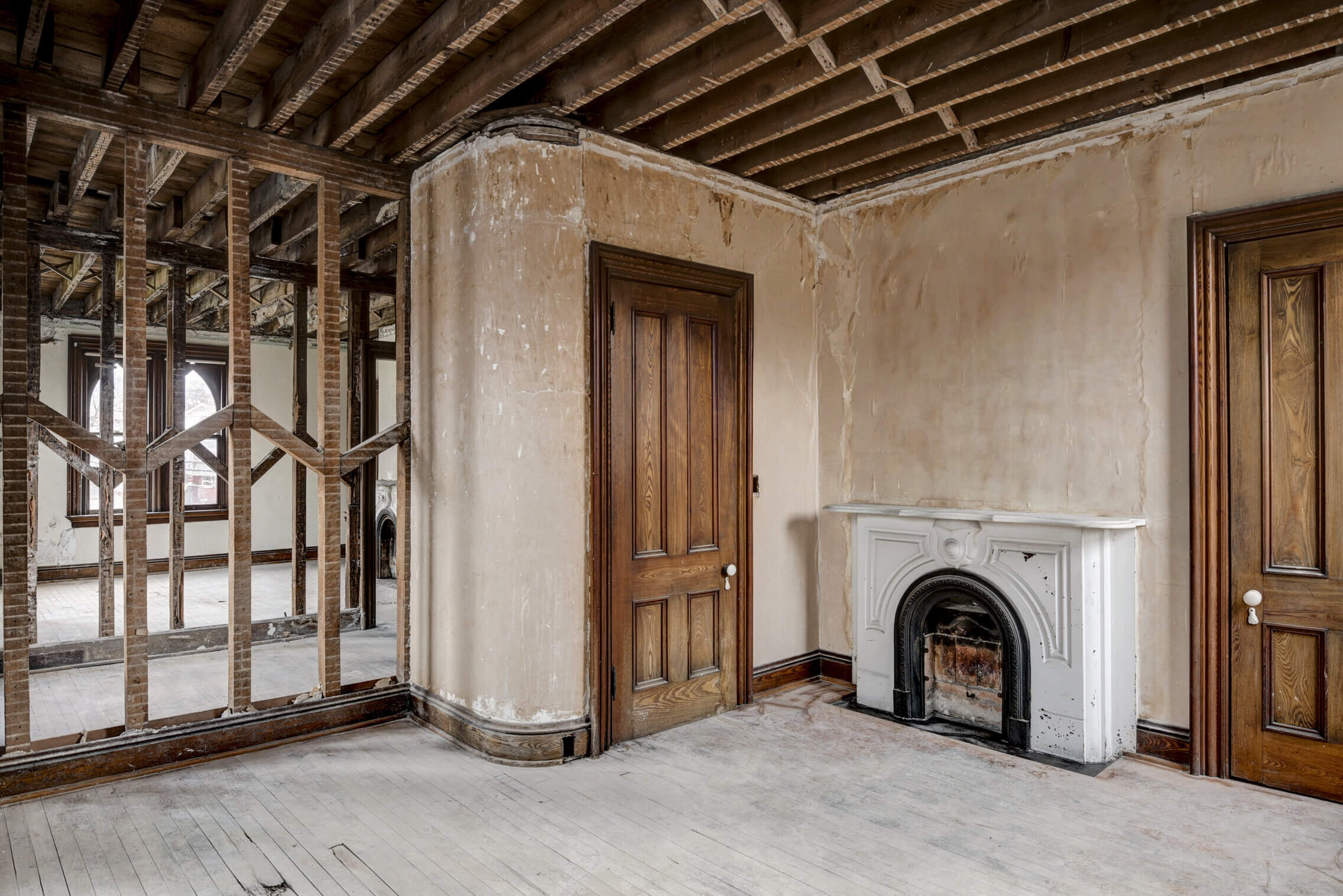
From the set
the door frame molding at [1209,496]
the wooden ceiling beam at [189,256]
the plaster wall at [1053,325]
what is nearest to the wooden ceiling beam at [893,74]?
Result: the plaster wall at [1053,325]

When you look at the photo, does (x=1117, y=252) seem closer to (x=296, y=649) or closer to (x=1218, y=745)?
(x=1218, y=745)

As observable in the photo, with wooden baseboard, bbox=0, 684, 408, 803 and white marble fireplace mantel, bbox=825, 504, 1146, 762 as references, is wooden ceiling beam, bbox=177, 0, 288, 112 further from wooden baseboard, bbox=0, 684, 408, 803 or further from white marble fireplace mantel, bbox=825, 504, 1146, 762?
white marble fireplace mantel, bbox=825, 504, 1146, 762

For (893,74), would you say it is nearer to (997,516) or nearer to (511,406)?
(997,516)

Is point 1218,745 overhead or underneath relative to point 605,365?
underneath

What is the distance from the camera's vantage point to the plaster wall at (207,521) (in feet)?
28.4

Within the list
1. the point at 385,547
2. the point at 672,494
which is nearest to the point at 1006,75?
the point at 672,494

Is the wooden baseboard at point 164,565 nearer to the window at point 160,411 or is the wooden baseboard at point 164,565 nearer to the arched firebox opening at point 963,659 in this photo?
the window at point 160,411

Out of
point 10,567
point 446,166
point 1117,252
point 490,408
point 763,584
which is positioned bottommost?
point 763,584

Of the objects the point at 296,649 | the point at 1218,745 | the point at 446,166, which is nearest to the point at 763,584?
the point at 1218,745

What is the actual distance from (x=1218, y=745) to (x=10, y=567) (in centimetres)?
502

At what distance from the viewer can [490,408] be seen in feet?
12.1

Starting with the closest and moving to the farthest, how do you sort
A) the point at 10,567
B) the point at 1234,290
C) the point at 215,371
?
the point at 10,567 → the point at 1234,290 → the point at 215,371

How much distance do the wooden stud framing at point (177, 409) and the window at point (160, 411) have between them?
2651mm

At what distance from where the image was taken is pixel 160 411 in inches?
364
